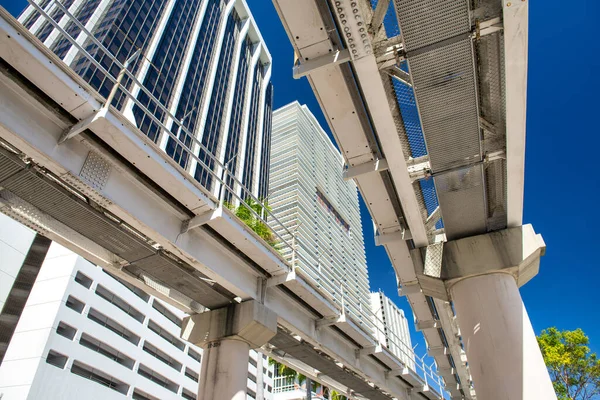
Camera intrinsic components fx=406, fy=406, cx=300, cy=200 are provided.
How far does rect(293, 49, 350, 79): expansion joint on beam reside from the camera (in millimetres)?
6438

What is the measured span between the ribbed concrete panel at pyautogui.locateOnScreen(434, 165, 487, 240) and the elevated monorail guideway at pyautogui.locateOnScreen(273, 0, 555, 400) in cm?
3

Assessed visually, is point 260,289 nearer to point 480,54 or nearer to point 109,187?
point 109,187

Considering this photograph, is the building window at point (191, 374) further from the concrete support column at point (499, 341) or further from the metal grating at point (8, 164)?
the metal grating at point (8, 164)

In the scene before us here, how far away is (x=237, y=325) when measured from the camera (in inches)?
384

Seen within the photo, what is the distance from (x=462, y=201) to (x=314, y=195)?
14100 centimetres

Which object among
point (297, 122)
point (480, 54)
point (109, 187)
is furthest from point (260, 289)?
point (297, 122)

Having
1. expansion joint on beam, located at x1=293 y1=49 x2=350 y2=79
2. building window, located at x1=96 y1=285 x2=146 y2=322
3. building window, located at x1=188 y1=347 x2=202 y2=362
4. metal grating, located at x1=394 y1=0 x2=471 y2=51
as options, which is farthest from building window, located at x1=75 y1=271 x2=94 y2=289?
metal grating, located at x1=394 y1=0 x2=471 y2=51

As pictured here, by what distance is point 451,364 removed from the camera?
67.2 ft

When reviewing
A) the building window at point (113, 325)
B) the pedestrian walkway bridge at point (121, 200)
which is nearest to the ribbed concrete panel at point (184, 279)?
the pedestrian walkway bridge at point (121, 200)

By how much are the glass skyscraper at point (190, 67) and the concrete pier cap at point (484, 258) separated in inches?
1273

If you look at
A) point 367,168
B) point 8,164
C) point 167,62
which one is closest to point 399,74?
point 367,168

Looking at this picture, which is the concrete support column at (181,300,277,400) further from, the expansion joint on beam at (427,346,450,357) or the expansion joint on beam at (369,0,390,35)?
the expansion joint on beam at (427,346,450,357)

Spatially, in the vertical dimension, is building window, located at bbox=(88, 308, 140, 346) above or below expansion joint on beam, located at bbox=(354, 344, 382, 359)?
above

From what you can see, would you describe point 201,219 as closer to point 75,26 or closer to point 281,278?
point 281,278
